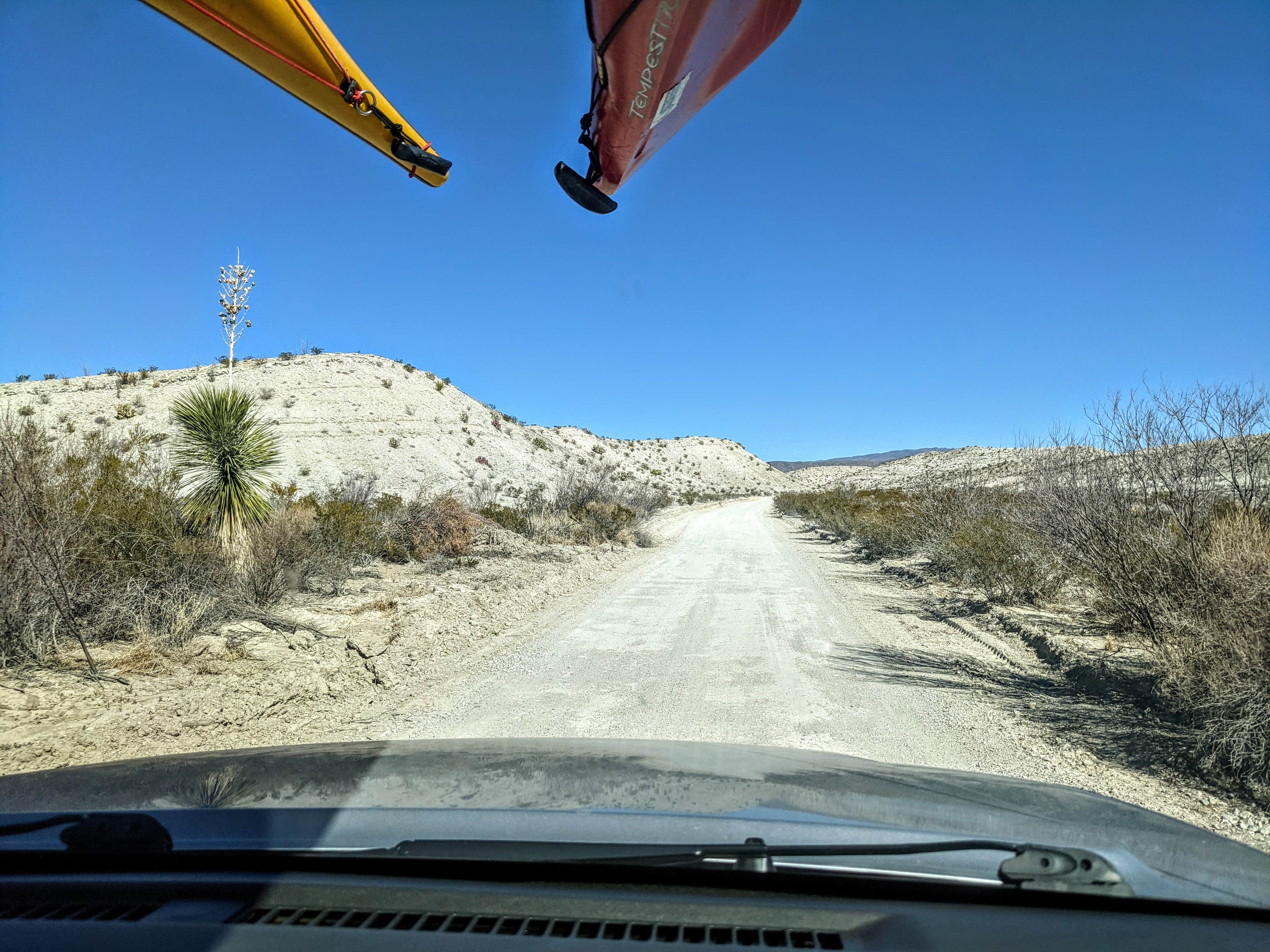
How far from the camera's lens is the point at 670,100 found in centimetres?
389

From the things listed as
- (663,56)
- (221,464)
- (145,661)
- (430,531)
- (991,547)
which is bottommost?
(145,661)

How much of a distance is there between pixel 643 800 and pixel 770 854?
27.8 inches

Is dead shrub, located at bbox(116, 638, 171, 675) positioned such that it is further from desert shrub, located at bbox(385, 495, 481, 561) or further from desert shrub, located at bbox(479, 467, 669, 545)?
desert shrub, located at bbox(479, 467, 669, 545)

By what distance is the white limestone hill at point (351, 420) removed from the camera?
33.7m

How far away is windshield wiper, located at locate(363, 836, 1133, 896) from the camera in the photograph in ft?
6.84

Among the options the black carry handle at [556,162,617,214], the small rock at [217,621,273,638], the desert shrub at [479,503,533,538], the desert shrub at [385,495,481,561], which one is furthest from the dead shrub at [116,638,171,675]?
the desert shrub at [479,503,533,538]

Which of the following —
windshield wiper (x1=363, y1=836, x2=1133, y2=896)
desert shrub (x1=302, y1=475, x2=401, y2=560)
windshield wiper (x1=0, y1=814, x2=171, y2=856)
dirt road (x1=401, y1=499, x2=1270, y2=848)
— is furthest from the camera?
desert shrub (x1=302, y1=475, x2=401, y2=560)

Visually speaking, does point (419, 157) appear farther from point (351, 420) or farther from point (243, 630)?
point (351, 420)

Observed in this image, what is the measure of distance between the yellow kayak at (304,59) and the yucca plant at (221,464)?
7436mm

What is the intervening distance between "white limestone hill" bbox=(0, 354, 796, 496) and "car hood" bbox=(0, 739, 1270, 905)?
84.4 feet

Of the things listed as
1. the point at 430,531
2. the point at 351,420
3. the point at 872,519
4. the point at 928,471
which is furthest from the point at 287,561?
the point at 351,420

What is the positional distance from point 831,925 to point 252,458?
11680mm

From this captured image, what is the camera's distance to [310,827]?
246 centimetres

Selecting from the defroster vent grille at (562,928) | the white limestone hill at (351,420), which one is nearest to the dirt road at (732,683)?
the defroster vent grille at (562,928)
